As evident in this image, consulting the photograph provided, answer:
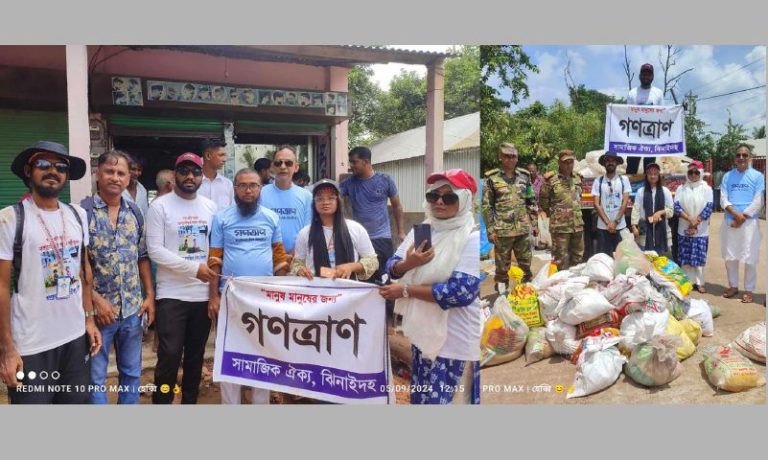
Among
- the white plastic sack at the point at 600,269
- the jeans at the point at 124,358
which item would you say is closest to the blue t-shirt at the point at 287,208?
the jeans at the point at 124,358

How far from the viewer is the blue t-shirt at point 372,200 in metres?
4.32

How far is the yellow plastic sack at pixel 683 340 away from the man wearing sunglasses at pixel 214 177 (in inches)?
Result: 138

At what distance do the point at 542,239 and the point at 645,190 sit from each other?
1466mm

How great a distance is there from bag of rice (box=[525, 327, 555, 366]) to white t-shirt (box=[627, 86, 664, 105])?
6.73ft

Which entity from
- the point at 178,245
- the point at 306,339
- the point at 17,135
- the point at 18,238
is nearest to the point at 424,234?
the point at 306,339

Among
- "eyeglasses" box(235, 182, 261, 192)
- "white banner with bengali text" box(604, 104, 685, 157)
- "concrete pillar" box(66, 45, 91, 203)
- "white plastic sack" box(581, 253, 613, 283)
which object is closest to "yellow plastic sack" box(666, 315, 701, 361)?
"white plastic sack" box(581, 253, 613, 283)

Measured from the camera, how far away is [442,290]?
3061 millimetres

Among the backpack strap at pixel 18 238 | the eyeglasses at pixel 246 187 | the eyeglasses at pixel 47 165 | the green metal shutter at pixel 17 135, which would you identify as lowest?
the backpack strap at pixel 18 238

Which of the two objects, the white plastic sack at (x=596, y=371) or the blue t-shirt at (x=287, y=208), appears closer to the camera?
the white plastic sack at (x=596, y=371)

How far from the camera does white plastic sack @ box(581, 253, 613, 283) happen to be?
15.2 feet

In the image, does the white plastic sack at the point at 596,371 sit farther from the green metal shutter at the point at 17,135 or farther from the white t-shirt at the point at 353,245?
the green metal shutter at the point at 17,135

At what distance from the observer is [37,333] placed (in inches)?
129

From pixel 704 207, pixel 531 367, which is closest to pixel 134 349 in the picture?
pixel 531 367

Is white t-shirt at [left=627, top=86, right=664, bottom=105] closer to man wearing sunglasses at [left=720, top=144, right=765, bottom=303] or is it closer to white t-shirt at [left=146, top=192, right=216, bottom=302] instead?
man wearing sunglasses at [left=720, top=144, right=765, bottom=303]
